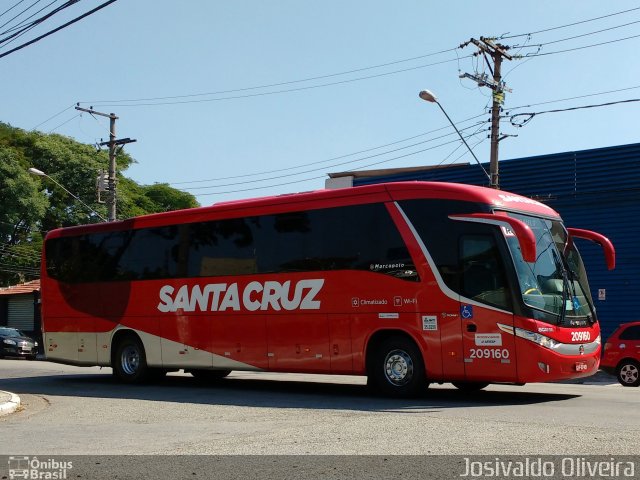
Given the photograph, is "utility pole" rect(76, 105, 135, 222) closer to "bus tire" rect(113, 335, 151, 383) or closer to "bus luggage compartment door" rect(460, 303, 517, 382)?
"bus tire" rect(113, 335, 151, 383)

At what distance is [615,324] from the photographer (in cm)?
2534

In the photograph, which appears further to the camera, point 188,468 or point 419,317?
point 419,317

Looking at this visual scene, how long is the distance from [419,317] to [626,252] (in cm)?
1509

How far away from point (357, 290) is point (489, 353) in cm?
265

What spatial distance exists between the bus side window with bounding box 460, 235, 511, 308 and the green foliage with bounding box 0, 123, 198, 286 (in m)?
37.8

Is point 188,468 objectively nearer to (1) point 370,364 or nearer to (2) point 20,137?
(1) point 370,364

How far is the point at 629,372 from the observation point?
18.7 m

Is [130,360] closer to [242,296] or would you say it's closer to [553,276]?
[242,296]

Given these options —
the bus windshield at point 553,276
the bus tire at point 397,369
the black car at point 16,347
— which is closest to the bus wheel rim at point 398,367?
the bus tire at point 397,369

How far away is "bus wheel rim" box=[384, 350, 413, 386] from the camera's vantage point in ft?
42.5

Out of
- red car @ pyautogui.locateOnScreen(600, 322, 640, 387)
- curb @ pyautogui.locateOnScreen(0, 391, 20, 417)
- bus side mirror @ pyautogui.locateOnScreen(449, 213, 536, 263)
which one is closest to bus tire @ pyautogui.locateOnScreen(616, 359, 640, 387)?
red car @ pyautogui.locateOnScreen(600, 322, 640, 387)

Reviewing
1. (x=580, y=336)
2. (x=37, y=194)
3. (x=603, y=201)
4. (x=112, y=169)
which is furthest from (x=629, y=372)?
(x=37, y=194)

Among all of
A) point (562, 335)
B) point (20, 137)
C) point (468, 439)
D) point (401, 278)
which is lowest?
point (468, 439)

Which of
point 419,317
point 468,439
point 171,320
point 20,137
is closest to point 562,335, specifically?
point 419,317
